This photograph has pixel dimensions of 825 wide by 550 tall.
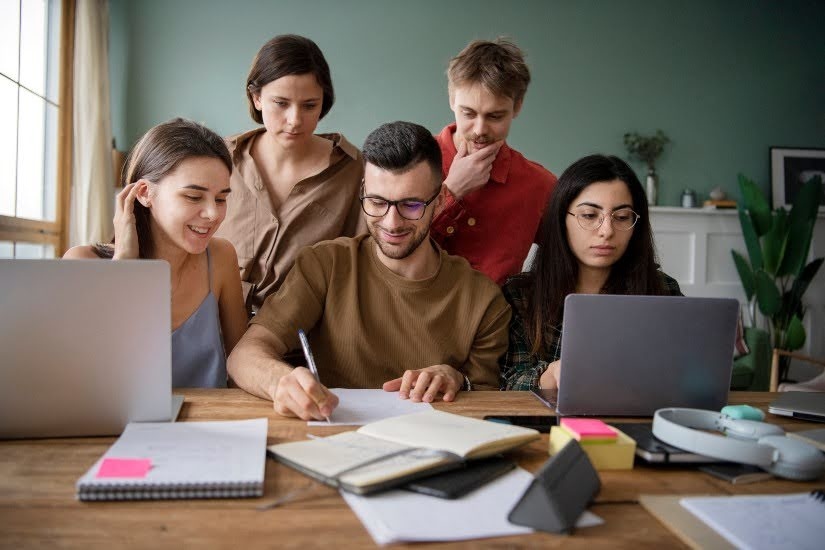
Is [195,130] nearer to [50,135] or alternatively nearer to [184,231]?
[184,231]

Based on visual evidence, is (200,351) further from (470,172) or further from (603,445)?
(603,445)

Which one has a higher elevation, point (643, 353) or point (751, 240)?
point (751, 240)

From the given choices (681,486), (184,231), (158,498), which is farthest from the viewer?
(184,231)

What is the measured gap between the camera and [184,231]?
167 centimetres

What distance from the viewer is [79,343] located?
3.49ft

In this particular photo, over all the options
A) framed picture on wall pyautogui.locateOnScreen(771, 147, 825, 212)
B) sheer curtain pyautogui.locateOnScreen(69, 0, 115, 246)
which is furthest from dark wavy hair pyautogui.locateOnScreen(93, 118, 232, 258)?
framed picture on wall pyautogui.locateOnScreen(771, 147, 825, 212)

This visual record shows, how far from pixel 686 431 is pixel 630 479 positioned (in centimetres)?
12

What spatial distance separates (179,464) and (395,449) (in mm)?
289

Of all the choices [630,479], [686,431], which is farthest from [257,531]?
[686,431]

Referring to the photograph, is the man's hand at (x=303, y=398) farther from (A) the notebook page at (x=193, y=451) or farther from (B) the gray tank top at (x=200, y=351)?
(B) the gray tank top at (x=200, y=351)

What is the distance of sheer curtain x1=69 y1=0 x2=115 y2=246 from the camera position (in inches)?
167

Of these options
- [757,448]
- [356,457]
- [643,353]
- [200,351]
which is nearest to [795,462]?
[757,448]

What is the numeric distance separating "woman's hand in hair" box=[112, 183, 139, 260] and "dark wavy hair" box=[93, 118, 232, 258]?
0.04 m

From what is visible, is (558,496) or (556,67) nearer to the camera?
(558,496)
